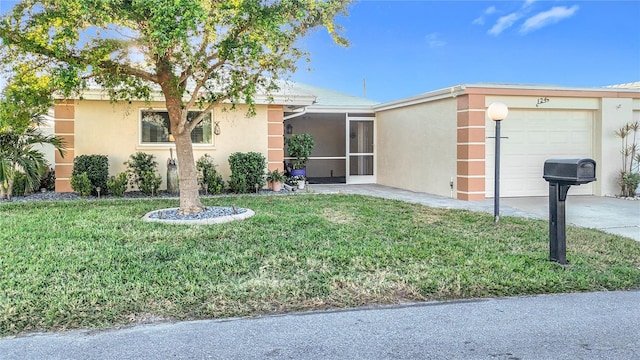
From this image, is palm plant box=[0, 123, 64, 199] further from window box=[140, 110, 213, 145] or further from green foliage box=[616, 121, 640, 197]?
green foliage box=[616, 121, 640, 197]

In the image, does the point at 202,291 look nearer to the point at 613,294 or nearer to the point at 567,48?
the point at 613,294

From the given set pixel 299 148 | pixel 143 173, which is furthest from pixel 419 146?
pixel 143 173

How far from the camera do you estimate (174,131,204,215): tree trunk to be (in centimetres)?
777

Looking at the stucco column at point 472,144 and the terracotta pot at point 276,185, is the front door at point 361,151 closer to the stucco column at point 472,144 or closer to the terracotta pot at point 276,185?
the terracotta pot at point 276,185

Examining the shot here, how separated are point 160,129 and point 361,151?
23.3 ft

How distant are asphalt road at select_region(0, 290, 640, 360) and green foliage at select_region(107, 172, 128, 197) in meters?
7.79

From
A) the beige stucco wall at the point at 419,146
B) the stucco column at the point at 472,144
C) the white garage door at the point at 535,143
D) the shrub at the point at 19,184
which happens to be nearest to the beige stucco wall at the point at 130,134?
the shrub at the point at 19,184

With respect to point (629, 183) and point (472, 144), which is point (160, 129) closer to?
point (472, 144)

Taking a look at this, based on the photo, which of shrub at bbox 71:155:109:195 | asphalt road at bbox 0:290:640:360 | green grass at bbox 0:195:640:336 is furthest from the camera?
shrub at bbox 71:155:109:195

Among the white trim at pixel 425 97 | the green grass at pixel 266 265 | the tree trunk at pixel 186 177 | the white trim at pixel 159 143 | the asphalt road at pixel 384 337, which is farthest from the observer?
the white trim at pixel 159 143

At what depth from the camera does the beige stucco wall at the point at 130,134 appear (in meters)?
11.2

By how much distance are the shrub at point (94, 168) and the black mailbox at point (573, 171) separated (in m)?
9.77

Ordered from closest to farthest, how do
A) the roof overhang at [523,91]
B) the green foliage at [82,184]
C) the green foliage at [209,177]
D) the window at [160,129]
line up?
1. the green foliage at [82,184]
2. the roof overhang at [523,91]
3. the green foliage at [209,177]
4. the window at [160,129]

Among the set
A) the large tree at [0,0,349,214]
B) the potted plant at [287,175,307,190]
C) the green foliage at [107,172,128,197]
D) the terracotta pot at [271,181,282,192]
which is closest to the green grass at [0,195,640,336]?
the large tree at [0,0,349,214]
